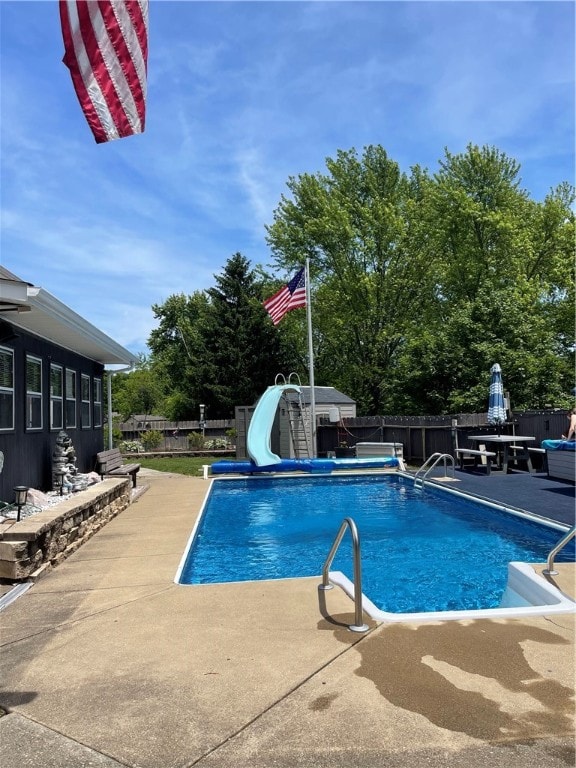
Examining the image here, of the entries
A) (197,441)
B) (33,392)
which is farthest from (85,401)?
(197,441)

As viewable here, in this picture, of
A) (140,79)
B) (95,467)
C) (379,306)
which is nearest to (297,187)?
(379,306)

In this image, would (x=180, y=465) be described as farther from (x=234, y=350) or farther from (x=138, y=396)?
(x=138, y=396)

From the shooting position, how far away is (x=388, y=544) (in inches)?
342

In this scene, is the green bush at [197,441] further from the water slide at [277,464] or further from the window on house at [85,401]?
the window on house at [85,401]

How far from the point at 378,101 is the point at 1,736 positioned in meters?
17.7

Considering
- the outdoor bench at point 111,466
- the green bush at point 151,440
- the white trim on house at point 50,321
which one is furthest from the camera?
the green bush at point 151,440

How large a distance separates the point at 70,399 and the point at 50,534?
6282 millimetres

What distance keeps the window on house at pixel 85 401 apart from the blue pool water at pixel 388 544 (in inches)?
139

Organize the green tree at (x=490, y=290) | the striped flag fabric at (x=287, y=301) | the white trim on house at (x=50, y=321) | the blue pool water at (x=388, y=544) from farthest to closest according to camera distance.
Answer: the green tree at (x=490, y=290), the striped flag fabric at (x=287, y=301), the blue pool water at (x=388, y=544), the white trim on house at (x=50, y=321)

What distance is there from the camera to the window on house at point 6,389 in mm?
8094

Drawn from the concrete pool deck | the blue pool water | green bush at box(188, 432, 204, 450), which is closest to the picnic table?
the blue pool water

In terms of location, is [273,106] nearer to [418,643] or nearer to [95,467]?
[95,467]

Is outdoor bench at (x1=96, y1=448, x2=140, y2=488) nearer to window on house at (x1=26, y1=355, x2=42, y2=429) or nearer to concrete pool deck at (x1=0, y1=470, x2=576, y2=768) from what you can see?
window on house at (x1=26, y1=355, x2=42, y2=429)

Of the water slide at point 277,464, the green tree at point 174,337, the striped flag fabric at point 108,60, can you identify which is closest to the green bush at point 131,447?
the water slide at point 277,464
